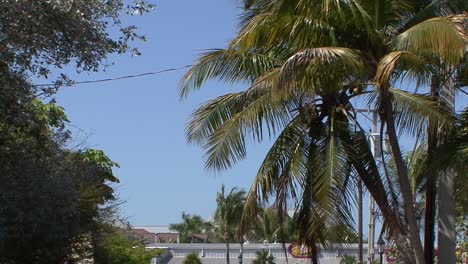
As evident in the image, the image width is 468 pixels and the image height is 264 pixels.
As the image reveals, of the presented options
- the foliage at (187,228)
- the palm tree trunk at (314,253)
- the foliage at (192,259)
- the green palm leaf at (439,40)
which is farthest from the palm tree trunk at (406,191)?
the foliage at (187,228)

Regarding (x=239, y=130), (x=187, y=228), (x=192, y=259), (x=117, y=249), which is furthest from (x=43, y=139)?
(x=187, y=228)

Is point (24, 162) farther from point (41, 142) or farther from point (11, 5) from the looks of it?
point (11, 5)

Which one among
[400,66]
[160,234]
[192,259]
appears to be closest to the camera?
[400,66]

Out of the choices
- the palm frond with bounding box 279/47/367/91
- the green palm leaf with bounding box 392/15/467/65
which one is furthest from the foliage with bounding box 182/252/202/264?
the green palm leaf with bounding box 392/15/467/65

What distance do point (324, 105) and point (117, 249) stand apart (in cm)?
1099

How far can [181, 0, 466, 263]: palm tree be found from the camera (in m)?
12.3

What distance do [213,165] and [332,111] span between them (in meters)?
2.18

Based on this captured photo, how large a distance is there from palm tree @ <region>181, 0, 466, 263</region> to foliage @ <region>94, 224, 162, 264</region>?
368cm

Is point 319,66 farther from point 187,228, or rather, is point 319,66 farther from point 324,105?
point 187,228

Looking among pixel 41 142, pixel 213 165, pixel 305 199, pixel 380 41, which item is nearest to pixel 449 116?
pixel 380 41

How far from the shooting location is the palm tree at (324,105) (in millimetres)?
12289

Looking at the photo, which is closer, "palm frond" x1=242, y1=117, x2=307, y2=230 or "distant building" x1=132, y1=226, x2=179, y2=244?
"palm frond" x1=242, y1=117, x2=307, y2=230

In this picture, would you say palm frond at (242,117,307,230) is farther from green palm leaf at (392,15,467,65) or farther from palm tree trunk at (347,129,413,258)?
green palm leaf at (392,15,467,65)

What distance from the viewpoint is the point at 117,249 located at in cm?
2280
